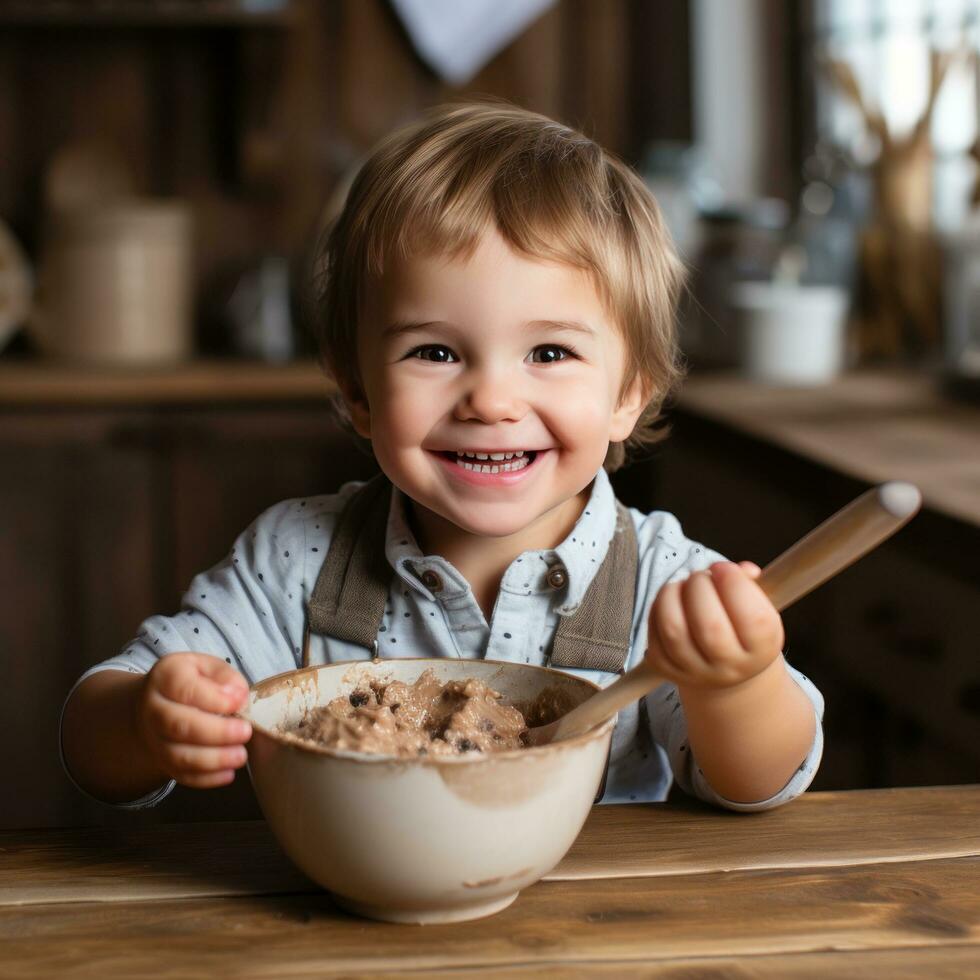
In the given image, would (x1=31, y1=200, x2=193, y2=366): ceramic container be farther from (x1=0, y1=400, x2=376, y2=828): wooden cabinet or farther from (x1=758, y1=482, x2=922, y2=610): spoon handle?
(x1=758, y1=482, x2=922, y2=610): spoon handle

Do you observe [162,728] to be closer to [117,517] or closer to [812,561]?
[812,561]

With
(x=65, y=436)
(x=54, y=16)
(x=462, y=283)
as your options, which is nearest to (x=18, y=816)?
(x=65, y=436)

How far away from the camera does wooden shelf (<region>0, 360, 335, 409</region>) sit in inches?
96.3

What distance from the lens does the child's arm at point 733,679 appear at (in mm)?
683

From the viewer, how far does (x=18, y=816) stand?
8.49 ft

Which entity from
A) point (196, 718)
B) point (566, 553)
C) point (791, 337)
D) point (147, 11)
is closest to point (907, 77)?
point (791, 337)

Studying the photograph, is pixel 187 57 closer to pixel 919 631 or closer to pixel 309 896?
pixel 919 631

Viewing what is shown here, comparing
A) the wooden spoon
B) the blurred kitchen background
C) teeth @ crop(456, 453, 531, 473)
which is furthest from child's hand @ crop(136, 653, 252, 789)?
the blurred kitchen background

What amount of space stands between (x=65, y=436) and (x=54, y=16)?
86 centimetres

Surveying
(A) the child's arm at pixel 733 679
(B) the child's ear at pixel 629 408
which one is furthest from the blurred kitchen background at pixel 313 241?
(A) the child's arm at pixel 733 679

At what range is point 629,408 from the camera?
3.55ft

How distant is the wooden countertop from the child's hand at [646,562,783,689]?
0.62 m

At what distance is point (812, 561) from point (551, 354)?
0.33 metres

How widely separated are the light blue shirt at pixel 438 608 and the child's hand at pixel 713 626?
0.98 ft
